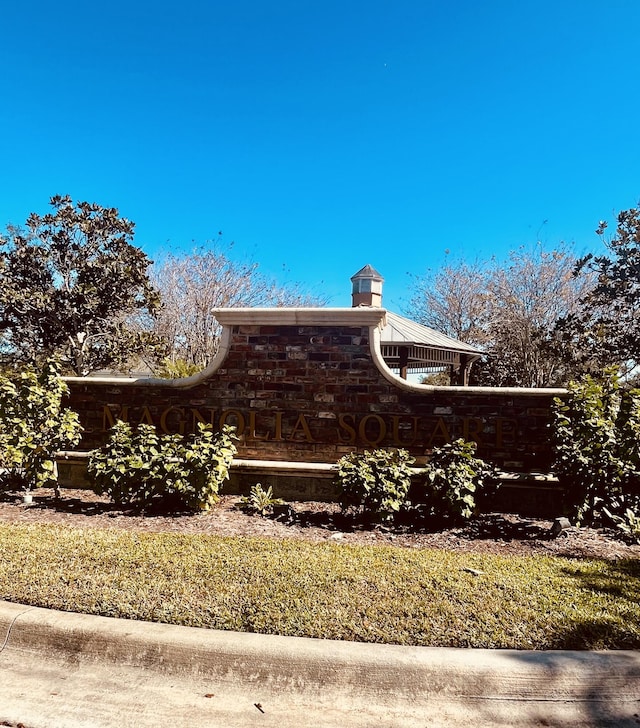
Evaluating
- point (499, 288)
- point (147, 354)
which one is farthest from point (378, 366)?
point (499, 288)

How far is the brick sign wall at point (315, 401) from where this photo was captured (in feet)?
20.2

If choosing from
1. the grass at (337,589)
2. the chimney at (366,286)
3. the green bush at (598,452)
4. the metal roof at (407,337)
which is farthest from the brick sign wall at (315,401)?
the chimney at (366,286)

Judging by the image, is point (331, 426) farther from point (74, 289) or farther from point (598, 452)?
point (74, 289)

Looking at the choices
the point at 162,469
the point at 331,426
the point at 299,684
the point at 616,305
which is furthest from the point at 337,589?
the point at 616,305

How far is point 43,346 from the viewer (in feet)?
32.1

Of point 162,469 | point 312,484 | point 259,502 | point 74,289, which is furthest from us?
point 74,289

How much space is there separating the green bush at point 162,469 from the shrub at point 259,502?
1.21 feet

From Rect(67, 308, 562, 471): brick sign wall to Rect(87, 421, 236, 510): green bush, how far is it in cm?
103

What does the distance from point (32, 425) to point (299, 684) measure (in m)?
4.70

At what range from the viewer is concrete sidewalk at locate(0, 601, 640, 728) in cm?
252

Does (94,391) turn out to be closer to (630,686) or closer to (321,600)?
(321,600)

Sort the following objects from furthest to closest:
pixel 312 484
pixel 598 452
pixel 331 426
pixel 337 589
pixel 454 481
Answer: pixel 331 426 → pixel 312 484 → pixel 454 481 → pixel 598 452 → pixel 337 589

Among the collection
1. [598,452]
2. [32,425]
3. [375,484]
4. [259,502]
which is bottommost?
[259,502]

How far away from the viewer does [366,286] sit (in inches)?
421
